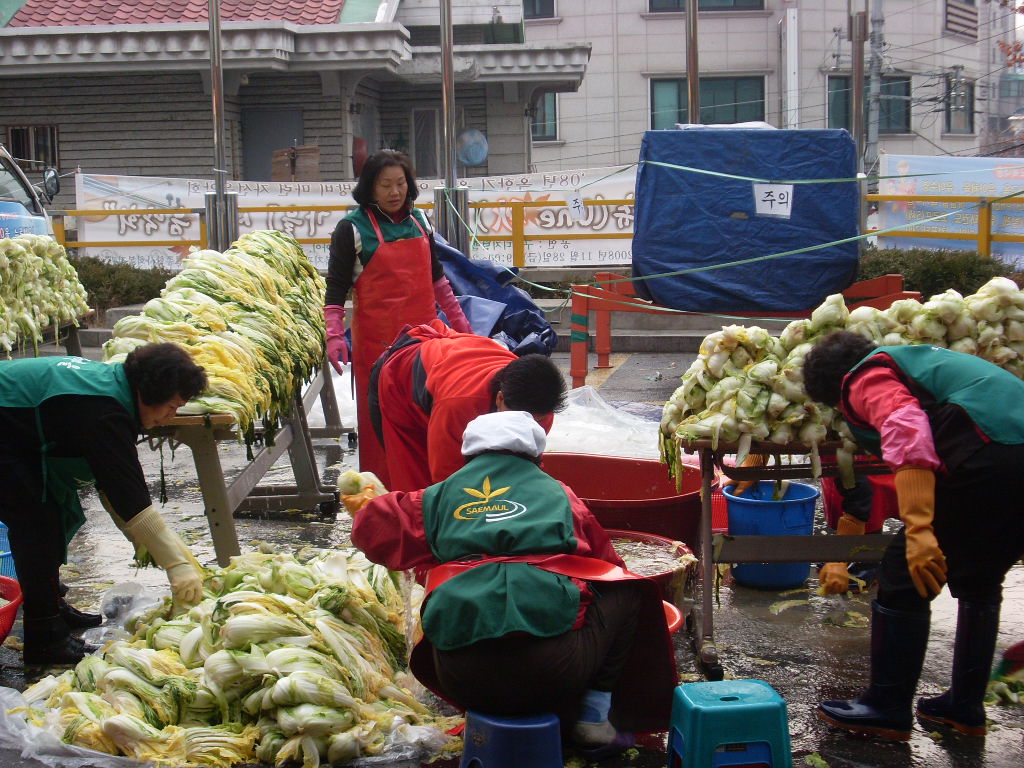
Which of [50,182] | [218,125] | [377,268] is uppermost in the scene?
[218,125]

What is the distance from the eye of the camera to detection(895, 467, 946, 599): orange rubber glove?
3.48 m

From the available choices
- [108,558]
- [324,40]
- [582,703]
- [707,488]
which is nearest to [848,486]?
[707,488]

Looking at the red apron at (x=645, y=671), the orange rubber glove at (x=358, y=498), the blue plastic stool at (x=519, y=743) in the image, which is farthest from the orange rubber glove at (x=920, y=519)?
the orange rubber glove at (x=358, y=498)

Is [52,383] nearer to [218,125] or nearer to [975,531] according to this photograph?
[975,531]

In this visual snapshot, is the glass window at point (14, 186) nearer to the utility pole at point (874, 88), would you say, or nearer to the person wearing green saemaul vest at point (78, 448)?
the person wearing green saemaul vest at point (78, 448)

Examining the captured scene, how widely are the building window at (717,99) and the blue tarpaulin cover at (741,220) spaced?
22.5 meters

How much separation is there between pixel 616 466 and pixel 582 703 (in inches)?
88.0

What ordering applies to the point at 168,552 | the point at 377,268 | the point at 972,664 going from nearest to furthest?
1. the point at 972,664
2. the point at 168,552
3. the point at 377,268

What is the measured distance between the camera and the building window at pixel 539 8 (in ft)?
108

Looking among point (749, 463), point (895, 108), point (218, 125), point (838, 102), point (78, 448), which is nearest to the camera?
point (78, 448)

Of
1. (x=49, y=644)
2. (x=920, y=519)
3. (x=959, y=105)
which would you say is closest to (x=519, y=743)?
(x=920, y=519)

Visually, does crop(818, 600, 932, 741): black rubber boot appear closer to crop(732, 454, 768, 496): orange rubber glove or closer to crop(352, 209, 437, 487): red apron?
crop(732, 454, 768, 496): orange rubber glove

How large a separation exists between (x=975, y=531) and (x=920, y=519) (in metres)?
0.27

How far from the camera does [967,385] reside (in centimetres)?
359
